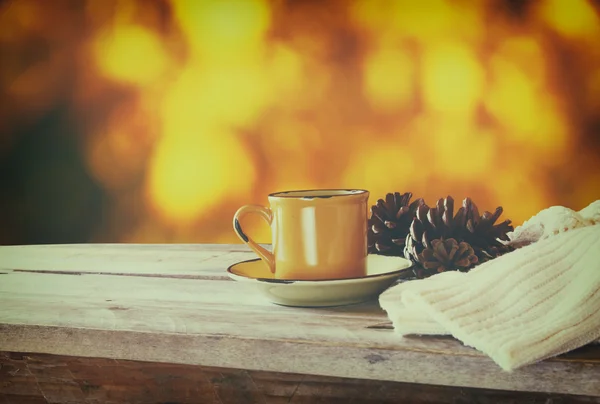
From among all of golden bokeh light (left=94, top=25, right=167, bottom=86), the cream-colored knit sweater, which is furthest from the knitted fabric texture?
golden bokeh light (left=94, top=25, right=167, bottom=86)

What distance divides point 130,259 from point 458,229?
0.41m

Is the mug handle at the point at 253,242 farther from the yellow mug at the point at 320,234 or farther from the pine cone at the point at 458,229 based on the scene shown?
the pine cone at the point at 458,229

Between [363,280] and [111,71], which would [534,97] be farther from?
[363,280]

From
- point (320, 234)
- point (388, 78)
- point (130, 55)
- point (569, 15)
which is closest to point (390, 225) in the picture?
point (320, 234)

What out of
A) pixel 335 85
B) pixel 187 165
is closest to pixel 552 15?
pixel 335 85

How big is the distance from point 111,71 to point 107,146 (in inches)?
9.9

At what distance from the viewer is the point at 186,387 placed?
0.55 m

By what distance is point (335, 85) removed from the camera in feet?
6.91

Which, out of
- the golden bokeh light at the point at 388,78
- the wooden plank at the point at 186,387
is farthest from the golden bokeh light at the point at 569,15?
the wooden plank at the point at 186,387

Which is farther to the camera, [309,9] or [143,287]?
[309,9]

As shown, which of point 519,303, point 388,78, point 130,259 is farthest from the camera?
point 388,78

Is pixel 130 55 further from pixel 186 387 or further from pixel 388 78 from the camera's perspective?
pixel 186 387

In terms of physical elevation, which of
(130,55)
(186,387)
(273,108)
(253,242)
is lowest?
(186,387)

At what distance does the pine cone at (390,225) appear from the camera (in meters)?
0.74
